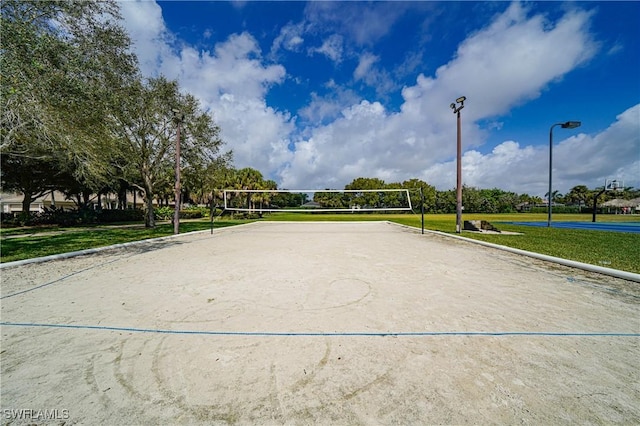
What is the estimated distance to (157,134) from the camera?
664 inches

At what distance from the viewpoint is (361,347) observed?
9.32ft

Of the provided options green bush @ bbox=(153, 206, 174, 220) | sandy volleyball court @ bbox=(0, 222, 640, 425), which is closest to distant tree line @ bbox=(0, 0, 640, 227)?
sandy volleyball court @ bbox=(0, 222, 640, 425)

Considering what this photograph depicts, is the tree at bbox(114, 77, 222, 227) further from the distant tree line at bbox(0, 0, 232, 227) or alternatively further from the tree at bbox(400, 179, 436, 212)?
the tree at bbox(400, 179, 436, 212)

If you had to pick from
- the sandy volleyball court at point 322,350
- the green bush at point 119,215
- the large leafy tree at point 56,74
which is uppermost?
the large leafy tree at point 56,74

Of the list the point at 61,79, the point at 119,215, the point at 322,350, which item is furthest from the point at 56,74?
the point at 119,215

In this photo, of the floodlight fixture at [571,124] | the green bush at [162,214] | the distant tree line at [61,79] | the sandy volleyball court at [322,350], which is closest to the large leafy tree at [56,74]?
the distant tree line at [61,79]

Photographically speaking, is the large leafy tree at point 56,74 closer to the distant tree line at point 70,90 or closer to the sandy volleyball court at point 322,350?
the distant tree line at point 70,90

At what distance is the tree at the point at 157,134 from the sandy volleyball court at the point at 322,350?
1297 cm

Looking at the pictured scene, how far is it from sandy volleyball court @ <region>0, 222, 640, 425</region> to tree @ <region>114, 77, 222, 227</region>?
12970 mm

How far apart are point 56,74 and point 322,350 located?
9.46m

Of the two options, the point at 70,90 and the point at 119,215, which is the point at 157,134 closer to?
the point at 70,90

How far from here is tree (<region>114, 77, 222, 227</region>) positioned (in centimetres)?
1549

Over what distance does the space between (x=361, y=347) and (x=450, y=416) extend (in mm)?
1072

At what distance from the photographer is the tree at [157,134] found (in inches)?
610
